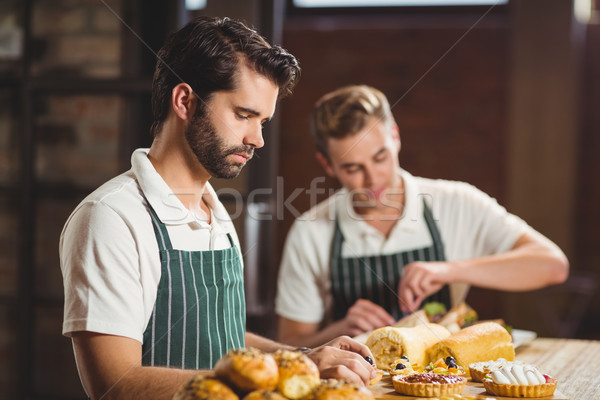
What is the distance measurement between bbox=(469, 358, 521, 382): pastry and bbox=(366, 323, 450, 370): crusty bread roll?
0.45 feet

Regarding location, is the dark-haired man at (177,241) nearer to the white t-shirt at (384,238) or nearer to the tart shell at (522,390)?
the tart shell at (522,390)

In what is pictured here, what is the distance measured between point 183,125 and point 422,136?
4190mm

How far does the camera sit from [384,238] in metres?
2.62

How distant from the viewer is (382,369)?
1684mm

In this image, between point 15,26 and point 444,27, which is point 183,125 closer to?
point 15,26

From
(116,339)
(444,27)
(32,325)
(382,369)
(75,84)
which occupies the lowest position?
(32,325)

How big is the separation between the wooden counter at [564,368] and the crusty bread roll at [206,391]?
0.47 meters

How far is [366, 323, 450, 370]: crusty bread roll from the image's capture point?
5.50ft

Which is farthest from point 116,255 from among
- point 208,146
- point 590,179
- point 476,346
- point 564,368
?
point 590,179

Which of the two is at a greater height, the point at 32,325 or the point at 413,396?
the point at 413,396

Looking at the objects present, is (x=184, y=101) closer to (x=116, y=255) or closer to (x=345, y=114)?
(x=116, y=255)

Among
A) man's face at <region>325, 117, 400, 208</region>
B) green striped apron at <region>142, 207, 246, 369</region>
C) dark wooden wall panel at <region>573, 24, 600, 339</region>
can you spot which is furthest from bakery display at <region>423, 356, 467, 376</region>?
dark wooden wall panel at <region>573, 24, 600, 339</region>

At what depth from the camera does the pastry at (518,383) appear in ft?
4.75

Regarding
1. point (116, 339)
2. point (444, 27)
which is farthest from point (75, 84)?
point (444, 27)
